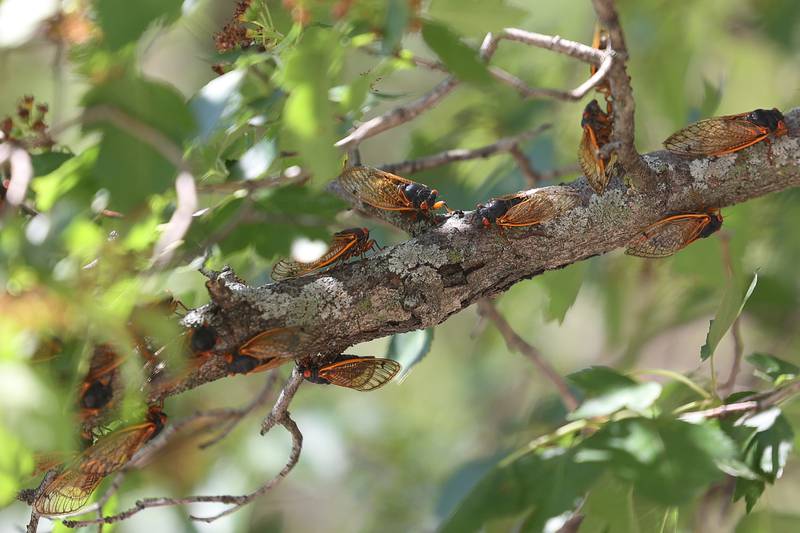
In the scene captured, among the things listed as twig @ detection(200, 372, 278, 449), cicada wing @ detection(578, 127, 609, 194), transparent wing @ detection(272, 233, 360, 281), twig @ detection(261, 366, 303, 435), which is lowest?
twig @ detection(200, 372, 278, 449)

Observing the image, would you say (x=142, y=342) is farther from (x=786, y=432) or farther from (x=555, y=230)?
(x=786, y=432)

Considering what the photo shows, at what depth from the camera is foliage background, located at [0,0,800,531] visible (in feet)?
2.84

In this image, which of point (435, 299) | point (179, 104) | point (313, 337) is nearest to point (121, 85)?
point (179, 104)

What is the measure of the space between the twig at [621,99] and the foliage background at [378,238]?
0.56 feet

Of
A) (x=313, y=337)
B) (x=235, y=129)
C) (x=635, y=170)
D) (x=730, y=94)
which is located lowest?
(x=730, y=94)

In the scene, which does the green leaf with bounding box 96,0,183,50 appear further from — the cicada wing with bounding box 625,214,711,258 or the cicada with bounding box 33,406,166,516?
the cicada wing with bounding box 625,214,711,258

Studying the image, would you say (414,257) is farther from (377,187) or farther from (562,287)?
(562,287)

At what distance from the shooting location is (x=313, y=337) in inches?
47.3

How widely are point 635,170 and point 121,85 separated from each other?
80cm

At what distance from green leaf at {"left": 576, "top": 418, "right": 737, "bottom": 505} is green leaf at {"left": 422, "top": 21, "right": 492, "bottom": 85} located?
0.69 m

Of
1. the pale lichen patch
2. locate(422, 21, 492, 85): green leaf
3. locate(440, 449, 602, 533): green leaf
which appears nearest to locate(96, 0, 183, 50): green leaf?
locate(422, 21, 492, 85): green leaf

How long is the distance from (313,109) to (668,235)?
740 millimetres

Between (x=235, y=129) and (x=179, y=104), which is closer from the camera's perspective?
(x=179, y=104)

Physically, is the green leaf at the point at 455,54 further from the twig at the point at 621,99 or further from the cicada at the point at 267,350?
the cicada at the point at 267,350
